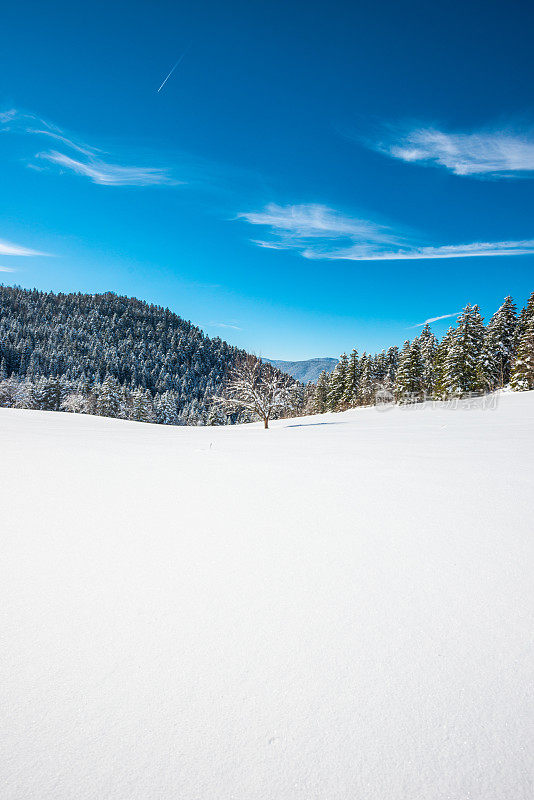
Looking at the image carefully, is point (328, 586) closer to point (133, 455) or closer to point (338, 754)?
point (338, 754)

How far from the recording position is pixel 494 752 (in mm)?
1857

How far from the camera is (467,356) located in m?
39.1

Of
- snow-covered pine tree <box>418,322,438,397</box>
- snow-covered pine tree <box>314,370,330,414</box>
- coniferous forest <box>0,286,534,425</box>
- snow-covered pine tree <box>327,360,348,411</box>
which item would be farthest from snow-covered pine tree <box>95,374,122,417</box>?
snow-covered pine tree <box>418,322,438,397</box>

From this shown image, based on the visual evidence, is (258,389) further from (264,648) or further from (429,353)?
(429,353)

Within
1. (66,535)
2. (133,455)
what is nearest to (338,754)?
(66,535)

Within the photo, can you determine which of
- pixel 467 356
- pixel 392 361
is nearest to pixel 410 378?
pixel 467 356

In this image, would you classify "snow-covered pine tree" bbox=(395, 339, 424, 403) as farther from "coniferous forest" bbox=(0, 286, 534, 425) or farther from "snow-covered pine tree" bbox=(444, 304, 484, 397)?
"snow-covered pine tree" bbox=(444, 304, 484, 397)

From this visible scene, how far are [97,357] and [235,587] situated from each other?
632 ft

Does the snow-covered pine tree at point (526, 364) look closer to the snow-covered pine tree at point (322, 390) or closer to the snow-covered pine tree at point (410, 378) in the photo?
the snow-covered pine tree at point (410, 378)

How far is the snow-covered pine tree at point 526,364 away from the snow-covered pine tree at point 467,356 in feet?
13.1

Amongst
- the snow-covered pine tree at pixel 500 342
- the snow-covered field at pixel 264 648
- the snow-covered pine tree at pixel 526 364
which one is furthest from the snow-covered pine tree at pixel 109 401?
the snow-covered field at pixel 264 648

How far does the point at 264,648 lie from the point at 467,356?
146 ft

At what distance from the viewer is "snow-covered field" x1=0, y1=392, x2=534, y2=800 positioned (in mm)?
1787

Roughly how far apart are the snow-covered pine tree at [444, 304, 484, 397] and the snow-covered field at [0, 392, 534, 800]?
A: 131ft
